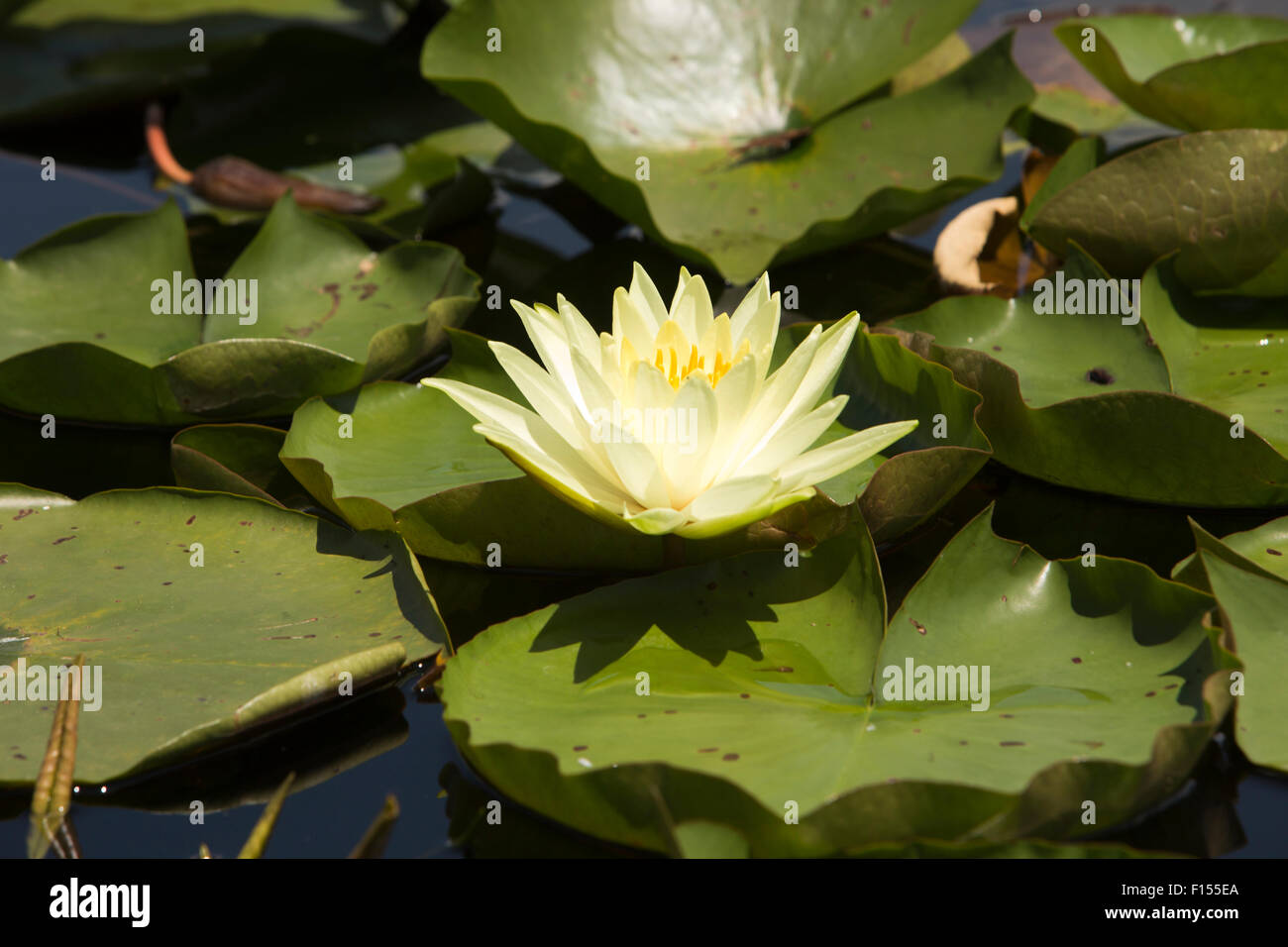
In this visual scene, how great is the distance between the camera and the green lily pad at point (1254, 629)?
1467 millimetres

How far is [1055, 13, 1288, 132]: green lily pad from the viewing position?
259cm

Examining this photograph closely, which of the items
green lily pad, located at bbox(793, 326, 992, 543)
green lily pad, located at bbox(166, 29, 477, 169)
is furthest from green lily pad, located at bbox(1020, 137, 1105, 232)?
green lily pad, located at bbox(166, 29, 477, 169)

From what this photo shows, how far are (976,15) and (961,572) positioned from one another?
3.36 metres

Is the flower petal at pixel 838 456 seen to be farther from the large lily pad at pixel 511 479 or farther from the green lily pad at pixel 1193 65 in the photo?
the green lily pad at pixel 1193 65

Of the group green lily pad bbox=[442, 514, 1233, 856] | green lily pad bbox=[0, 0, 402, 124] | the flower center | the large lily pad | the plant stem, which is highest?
green lily pad bbox=[0, 0, 402, 124]

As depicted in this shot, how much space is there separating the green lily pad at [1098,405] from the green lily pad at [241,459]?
4.02ft

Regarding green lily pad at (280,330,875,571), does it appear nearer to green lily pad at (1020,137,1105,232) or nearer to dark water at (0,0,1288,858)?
dark water at (0,0,1288,858)

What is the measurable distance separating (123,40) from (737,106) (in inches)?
96.4

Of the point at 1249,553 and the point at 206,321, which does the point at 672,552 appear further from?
the point at 206,321

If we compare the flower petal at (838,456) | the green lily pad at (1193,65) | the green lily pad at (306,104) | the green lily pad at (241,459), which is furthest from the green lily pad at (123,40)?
the flower petal at (838,456)

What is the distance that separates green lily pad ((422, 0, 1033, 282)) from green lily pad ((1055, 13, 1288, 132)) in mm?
226

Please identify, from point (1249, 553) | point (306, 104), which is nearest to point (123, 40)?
point (306, 104)

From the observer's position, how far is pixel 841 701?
5.07ft
